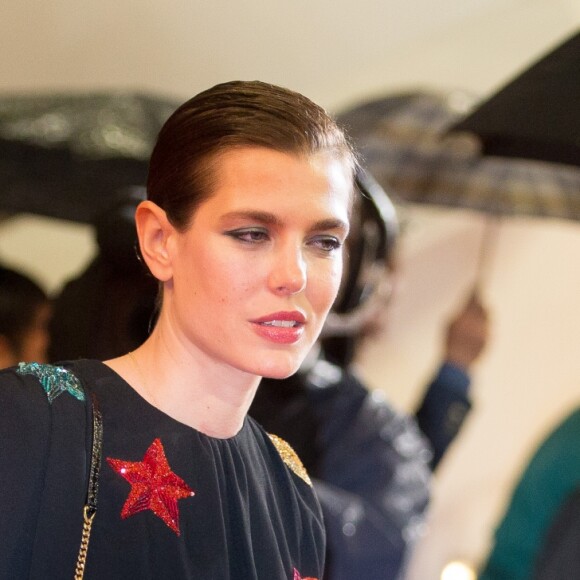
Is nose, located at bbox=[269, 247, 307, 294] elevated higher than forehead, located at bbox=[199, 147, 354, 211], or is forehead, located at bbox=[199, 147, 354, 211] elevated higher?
forehead, located at bbox=[199, 147, 354, 211]

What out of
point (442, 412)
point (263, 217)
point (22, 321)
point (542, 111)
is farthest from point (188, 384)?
point (442, 412)

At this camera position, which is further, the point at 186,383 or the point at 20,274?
the point at 20,274

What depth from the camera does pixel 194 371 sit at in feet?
2.11

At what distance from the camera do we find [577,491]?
179 centimetres

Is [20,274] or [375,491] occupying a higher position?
[20,274]

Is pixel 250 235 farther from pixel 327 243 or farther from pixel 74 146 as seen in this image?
pixel 74 146

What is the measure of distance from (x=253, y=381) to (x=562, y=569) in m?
1.05

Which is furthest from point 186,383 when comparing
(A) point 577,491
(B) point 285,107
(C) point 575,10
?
(C) point 575,10

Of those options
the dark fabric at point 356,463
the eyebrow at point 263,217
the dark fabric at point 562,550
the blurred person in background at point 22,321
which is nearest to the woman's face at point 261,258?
the eyebrow at point 263,217

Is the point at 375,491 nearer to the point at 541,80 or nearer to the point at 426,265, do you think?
the point at 541,80

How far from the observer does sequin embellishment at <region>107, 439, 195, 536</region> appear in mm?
609

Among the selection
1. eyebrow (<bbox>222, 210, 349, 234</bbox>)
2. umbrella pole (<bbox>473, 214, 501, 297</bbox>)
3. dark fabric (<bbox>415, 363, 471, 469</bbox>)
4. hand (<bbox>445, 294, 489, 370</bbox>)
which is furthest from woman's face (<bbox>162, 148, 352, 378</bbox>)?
umbrella pole (<bbox>473, 214, 501, 297</bbox>)

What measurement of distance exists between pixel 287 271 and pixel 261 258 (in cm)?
2

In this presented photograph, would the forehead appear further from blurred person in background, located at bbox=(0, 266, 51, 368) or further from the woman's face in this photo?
blurred person in background, located at bbox=(0, 266, 51, 368)
